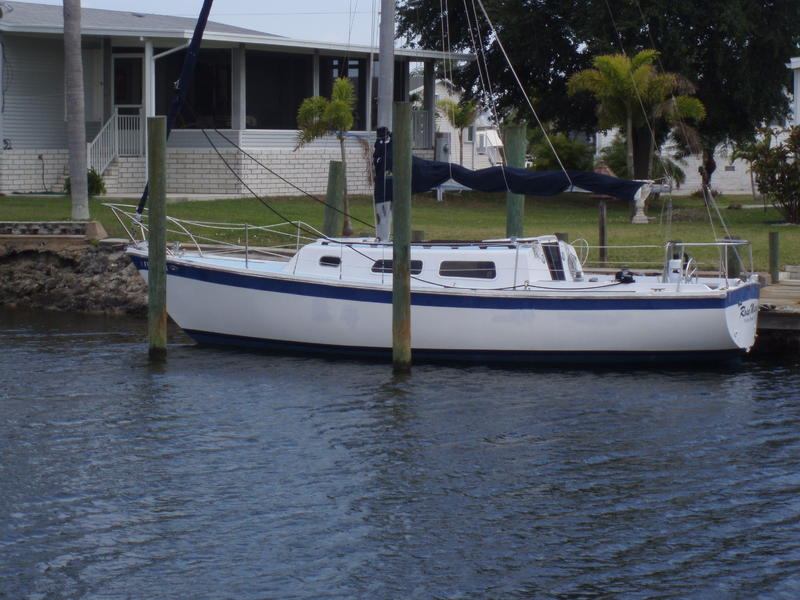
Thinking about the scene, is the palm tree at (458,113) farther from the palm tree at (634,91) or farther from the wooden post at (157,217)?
the wooden post at (157,217)

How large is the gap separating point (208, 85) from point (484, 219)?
963 centimetres

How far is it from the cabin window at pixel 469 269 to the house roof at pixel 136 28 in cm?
1332

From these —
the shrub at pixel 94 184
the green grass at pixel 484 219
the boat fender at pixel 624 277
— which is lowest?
the boat fender at pixel 624 277

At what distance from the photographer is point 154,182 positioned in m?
18.6

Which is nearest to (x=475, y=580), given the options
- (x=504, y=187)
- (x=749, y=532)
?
(x=749, y=532)

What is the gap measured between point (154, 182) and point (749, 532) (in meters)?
10.6

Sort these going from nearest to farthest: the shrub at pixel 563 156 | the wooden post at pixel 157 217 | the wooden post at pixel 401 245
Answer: the wooden post at pixel 401 245 < the wooden post at pixel 157 217 < the shrub at pixel 563 156

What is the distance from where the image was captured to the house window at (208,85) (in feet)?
122

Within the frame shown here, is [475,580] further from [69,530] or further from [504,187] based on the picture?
[504,187]

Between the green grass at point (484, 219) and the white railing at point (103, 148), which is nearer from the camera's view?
the green grass at point (484, 219)

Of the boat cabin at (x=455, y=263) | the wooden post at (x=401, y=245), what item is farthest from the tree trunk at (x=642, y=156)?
the wooden post at (x=401, y=245)

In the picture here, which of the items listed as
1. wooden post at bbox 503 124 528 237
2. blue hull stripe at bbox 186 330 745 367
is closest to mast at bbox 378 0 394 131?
wooden post at bbox 503 124 528 237

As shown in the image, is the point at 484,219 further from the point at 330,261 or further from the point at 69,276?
the point at 330,261

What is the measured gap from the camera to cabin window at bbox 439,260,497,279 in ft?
61.5
